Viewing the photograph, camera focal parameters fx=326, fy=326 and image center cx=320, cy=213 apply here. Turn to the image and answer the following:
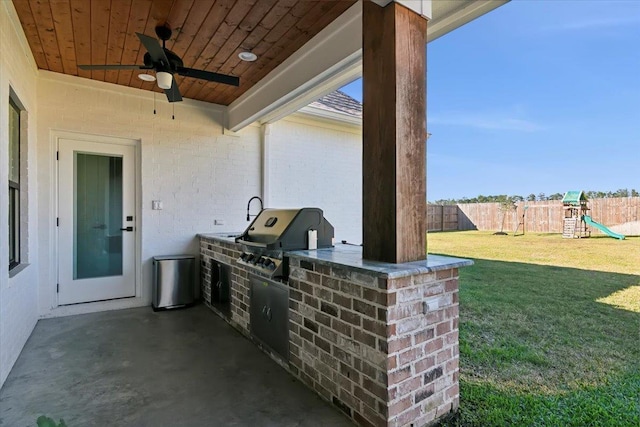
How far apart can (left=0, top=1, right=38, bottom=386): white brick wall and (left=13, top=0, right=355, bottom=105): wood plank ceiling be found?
0.61 ft

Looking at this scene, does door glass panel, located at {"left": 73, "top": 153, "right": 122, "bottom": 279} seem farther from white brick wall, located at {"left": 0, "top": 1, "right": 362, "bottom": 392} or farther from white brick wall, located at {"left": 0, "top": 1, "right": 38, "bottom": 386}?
white brick wall, located at {"left": 0, "top": 1, "right": 38, "bottom": 386}

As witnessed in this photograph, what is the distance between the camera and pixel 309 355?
2.30 meters

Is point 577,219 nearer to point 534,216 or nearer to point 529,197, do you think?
point 534,216

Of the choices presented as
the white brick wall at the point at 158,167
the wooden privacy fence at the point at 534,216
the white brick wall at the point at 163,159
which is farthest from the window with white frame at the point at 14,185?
the wooden privacy fence at the point at 534,216

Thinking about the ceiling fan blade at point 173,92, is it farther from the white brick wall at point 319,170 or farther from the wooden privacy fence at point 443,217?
the wooden privacy fence at point 443,217

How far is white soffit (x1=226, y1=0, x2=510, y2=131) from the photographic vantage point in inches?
85.0

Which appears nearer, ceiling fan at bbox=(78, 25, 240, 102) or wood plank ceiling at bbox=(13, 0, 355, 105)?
wood plank ceiling at bbox=(13, 0, 355, 105)

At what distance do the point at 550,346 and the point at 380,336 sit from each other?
212cm

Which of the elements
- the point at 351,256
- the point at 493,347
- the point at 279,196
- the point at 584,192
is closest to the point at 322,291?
the point at 351,256

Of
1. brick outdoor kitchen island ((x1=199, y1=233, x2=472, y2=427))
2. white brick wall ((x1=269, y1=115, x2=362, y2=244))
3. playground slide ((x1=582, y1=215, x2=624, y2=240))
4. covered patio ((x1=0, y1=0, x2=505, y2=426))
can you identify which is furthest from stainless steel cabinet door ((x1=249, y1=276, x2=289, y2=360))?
playground slide ((x1=582, y1=215, x2=624, y2=240))

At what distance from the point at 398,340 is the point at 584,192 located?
12371 mm

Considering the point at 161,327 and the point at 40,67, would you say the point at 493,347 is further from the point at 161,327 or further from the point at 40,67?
the point at 40,67

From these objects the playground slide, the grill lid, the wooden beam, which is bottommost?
the playground slide

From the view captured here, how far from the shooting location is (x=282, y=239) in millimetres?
2643
